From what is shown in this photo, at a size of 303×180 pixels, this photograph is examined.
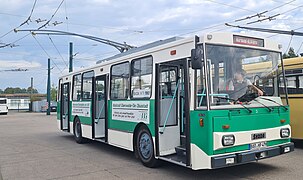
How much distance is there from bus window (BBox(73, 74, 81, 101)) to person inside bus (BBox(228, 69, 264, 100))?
7791 millimetres

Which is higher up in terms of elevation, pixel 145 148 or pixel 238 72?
pixel 238 72

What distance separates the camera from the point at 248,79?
23.1ft

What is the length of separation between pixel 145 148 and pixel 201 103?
8.42ft

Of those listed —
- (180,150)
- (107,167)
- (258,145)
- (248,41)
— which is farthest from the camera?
(107,167)

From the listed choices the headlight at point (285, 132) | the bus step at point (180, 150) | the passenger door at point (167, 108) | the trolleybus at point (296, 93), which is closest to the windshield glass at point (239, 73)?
the headlight at point (285, 132)

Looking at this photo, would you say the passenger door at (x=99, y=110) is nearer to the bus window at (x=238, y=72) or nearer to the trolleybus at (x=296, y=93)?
the bus window at (x=238, y=72)

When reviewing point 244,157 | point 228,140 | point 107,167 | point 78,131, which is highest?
point 228,140

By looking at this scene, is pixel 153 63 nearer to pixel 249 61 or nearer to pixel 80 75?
pixel 249 61

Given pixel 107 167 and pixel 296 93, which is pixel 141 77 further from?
pixel 296 93

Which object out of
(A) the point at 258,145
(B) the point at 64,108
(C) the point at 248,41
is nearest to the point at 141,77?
(C) the point at 248,41

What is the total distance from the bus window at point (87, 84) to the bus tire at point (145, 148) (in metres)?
3.96

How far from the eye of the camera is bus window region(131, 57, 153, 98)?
8.23m

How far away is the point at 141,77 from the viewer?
28.2ft

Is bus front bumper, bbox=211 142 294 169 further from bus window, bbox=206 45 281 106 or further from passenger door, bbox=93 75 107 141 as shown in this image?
passenger door, bbox=93 75 107 141
